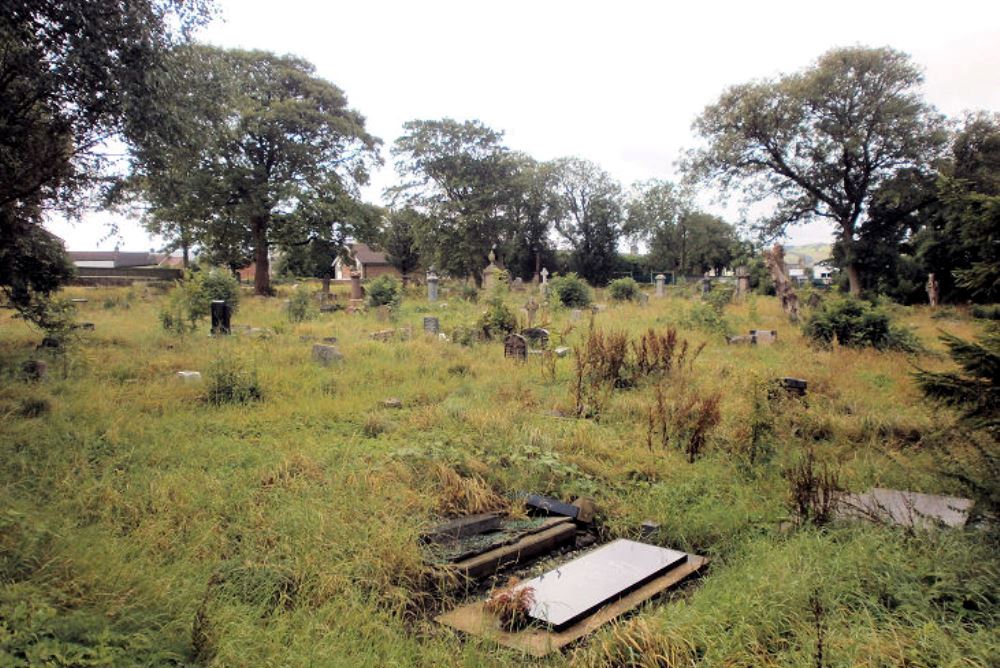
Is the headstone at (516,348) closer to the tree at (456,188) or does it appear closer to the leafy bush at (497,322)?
the leafy bush at (497,322)

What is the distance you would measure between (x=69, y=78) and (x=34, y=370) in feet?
13.4

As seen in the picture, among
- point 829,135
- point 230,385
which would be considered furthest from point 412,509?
point 829,135

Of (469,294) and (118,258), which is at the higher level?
(118,258)

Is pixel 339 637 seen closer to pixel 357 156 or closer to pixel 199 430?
pixel 199 430

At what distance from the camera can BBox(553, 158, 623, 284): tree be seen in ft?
148

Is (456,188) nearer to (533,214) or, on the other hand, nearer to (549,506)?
(533,214)

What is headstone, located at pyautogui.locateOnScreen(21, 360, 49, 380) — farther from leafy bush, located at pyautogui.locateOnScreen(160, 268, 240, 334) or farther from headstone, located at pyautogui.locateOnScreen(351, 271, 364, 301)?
headstone, located at pyautogui.locateOnScreen(351, 271, 364, 301)

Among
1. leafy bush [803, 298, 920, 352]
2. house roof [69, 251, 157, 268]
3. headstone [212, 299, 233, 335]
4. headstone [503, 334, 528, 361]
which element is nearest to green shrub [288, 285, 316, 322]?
headstone [212, 299, 233, 335]

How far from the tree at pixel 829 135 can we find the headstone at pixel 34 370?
25033 millimetres

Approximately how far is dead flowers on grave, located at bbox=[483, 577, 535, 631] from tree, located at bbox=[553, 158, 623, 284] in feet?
139

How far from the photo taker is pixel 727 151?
25859 mm

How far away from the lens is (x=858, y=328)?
11.9 m

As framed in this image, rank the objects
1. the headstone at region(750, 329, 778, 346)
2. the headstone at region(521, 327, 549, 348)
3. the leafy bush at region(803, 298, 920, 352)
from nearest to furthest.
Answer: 1. the leafy bush at region(803, 298, 920, 352)
2. the headstone at region(521, 327, 549, 348)
3. the headstone at region(750, 329, 778, 346)

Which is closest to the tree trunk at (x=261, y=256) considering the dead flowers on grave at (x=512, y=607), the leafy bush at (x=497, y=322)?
the leafy bush at (x=497, y=322)
